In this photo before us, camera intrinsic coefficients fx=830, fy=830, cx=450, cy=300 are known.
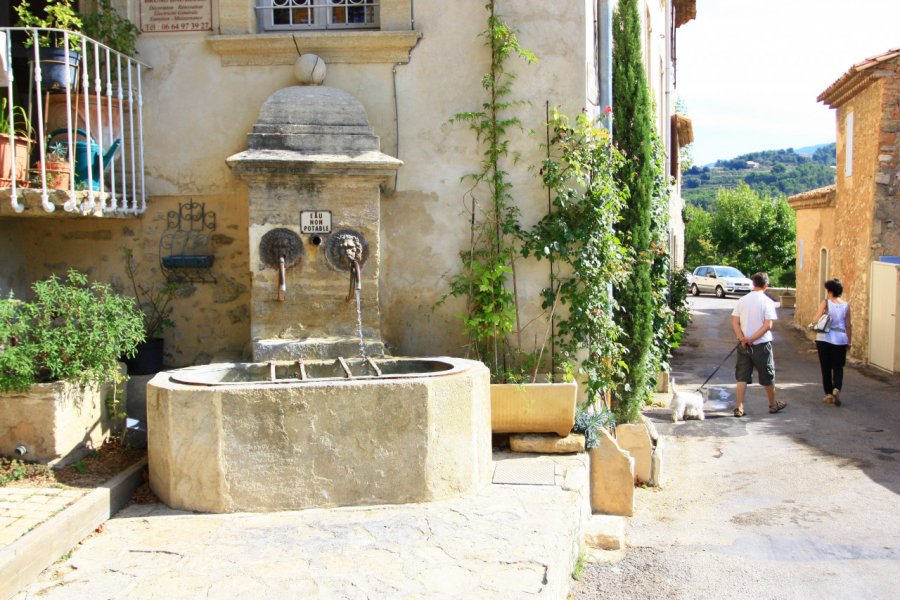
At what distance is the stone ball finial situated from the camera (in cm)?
→ 606

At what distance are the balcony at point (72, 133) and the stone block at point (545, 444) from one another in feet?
10.9

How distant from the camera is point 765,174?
9619cm

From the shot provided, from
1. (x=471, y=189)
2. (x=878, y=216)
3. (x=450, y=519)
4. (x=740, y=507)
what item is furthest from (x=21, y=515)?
(x=878, y=216)

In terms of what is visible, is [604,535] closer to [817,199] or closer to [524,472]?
[524,472]

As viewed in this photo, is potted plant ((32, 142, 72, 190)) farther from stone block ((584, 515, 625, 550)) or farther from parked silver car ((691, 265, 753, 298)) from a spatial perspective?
parked silver car ((691, 265, 753, 298))

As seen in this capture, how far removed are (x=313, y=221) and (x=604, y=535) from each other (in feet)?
9.59

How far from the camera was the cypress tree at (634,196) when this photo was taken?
23.9 ft

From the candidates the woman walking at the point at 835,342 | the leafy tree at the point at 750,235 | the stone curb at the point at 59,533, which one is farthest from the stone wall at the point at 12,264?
the leafy tree at the point at 750,235

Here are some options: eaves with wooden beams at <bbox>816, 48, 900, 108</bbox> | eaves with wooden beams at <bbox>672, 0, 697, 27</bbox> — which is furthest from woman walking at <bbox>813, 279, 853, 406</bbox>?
eaves with wooden beams at <bbox>672, 0, 697, 27</bbox>

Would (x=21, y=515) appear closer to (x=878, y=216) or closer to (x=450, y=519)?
(x=450, y=519)

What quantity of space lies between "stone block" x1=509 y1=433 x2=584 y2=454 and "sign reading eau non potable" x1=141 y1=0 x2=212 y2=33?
3.90m

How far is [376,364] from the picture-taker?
18.5 ft

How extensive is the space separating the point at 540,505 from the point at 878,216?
10379 millimetres

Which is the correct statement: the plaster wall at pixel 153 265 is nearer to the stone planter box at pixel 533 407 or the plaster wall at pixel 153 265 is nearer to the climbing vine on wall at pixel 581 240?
the stone planter box at pixel 533 407
